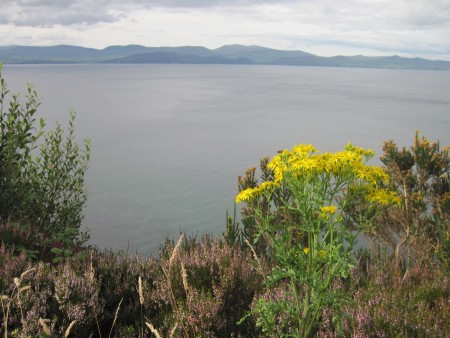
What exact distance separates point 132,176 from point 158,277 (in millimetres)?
17054

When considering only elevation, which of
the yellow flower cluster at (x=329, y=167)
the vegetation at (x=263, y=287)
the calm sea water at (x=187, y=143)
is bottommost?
the calm sea water at (x=187, y=143)

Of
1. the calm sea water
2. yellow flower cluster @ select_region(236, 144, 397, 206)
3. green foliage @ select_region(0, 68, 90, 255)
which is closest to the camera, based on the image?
yellow flower cluster @ select_region(236, 144, 397, 206)

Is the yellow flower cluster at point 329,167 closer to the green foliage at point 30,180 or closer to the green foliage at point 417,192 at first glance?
the green foliage at point 30,180

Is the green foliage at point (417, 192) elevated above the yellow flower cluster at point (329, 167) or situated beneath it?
situated beneath

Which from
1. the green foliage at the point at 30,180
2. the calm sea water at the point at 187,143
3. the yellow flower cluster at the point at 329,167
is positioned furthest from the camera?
the calm sea water at the point at 187,143

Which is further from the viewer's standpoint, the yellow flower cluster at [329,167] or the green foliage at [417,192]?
the green foliage at [417,192]

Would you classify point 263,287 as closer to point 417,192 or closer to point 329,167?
point 329,167

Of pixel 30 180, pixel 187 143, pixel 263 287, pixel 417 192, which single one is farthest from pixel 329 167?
pixel 187 143

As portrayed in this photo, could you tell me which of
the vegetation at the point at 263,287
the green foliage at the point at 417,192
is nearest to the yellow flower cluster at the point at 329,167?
the vegetation at the point at 263,287

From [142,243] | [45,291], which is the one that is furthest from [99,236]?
[45,291]

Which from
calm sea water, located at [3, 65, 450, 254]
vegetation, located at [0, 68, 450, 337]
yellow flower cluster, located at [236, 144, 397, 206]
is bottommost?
calm sea water, located at [3, 65, 450, 254]

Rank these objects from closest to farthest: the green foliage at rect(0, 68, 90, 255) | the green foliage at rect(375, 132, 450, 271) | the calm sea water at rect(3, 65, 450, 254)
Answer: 1. the green foliage at rect(0, 68, 90, 255)
2. the green foliage at rect(375, 132, 450, 271)
3. the calm sea water at rect(3, 65, 450, 254)

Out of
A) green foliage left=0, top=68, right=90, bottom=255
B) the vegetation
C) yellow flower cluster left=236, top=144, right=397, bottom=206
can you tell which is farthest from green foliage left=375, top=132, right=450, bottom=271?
green foliage left=0, top=68, right=90, bottom=255

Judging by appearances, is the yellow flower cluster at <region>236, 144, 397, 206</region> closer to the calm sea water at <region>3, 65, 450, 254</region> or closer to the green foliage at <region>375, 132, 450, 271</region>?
the calm sea water at <region>3, 65, 450, 254</region>
